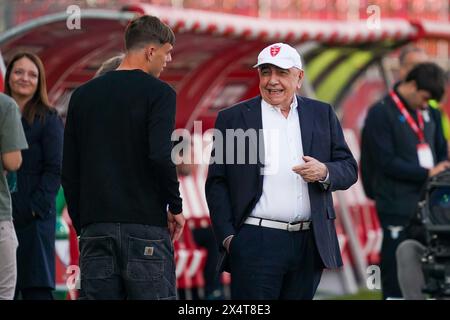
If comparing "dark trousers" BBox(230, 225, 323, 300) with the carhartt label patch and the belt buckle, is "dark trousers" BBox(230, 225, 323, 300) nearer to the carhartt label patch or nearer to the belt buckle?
the belt buckle

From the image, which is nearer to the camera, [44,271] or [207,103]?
[44,271]

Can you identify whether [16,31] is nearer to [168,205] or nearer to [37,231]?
[37,231]

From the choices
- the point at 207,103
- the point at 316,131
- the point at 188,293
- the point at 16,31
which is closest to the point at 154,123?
the point at 316,131

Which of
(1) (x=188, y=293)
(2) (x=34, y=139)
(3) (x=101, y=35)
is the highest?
(3) (x=101, y=35)

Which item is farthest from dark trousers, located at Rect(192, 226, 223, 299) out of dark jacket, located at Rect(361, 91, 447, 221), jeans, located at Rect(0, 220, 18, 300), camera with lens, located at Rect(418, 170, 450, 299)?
jeans, located at Rect(0, 220, 18, 300)

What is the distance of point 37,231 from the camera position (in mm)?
9141

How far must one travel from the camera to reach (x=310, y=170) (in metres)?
7.31

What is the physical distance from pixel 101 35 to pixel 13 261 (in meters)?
4.29

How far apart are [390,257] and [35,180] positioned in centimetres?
322

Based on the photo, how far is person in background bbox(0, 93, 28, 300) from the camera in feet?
26.5

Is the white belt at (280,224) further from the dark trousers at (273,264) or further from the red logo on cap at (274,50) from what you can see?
the red logo on cap at (274,50)

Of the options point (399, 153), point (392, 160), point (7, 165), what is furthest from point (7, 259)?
point (399, 153)

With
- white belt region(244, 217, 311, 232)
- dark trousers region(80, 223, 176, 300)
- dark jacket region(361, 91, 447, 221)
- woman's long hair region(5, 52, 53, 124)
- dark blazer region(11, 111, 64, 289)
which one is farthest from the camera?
dark jacket region(361, 91, 447, 221)

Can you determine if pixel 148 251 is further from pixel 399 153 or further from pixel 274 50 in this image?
pixel 399 153
